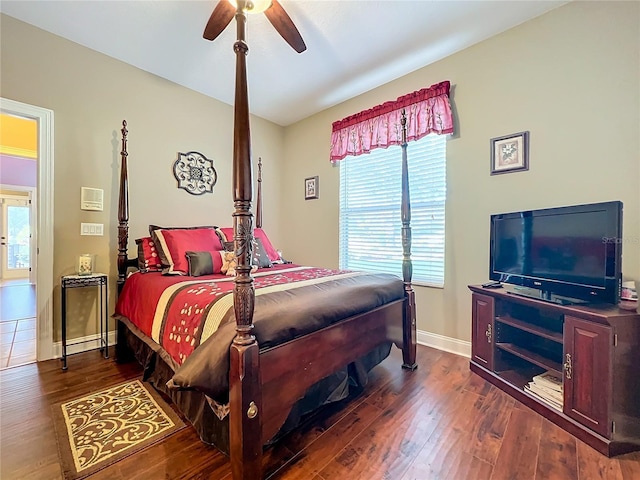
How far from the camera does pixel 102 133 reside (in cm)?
265

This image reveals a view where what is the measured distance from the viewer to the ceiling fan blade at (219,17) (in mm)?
1809

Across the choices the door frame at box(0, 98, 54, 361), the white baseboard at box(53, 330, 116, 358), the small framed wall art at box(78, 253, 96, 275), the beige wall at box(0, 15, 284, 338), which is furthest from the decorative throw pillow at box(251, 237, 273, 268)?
the door frame at box(0, 98, 54, 361)

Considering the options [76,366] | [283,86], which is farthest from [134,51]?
[76,366]

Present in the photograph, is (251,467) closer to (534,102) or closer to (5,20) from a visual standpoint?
(534,102)

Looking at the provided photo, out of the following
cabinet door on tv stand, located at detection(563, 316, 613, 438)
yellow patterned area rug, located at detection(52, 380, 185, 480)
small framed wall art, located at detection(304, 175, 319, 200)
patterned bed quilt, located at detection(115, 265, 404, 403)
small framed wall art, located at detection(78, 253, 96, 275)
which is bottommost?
yellow patterned area rug, located at detection(52, 380, 185, 480)

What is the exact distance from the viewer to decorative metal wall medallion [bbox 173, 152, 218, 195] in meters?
3.17

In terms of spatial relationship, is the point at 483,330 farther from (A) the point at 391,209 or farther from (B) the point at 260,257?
(B) the point at 260,257

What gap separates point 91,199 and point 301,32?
7.89 feet

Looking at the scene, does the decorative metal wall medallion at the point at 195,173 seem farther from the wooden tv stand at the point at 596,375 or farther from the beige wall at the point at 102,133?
the wooden tv stand at the point at 596,375

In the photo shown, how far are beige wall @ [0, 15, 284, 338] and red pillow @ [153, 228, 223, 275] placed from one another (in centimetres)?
61

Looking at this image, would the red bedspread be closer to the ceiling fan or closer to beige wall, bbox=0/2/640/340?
beige wall, bbox=0/2/640/340

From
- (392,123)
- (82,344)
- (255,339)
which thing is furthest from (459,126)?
(82,344)

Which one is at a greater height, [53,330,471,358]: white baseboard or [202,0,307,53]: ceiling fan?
[202,0,307,53]: ceiling fan

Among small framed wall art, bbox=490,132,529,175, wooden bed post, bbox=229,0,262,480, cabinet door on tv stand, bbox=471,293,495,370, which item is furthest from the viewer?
small framed wall art, bbox=490,132,529,175
